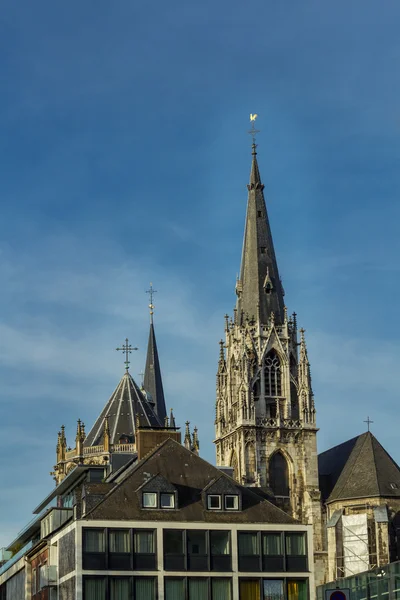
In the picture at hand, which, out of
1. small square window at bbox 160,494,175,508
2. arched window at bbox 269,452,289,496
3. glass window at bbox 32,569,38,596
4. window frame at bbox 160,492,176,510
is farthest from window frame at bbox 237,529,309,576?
arched window at bbox 269,452,289,496

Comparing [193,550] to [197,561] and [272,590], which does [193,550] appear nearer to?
[197,561]

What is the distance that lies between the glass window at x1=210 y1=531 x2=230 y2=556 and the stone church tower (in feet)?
140

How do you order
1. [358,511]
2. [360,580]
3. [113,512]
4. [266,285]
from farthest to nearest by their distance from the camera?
[266,285], [358,511], [113,512], [360,580]

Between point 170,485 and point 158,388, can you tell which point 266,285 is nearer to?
point 158,388

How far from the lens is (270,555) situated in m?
64.0

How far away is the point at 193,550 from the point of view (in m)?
63.3

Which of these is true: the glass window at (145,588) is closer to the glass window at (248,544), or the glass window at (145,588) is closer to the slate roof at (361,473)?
the glass window at (248,544)

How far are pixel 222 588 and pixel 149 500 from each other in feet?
17.2

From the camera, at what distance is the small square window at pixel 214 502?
211ft

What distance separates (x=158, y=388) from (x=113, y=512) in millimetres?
75598

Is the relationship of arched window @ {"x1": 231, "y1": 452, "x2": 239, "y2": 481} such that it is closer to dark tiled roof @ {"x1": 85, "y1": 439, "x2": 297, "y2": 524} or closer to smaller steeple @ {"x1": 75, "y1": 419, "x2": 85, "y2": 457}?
smaller steeple @ {"x1": 75, "y1": 419, "x2": 85, "y2": 457}

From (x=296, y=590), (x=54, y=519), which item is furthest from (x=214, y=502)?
(x=54, y=519)

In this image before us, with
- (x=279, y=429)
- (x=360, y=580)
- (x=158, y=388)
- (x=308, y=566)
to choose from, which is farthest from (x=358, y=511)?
(x=360, y=580)

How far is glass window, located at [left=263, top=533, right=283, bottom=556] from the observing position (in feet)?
210
